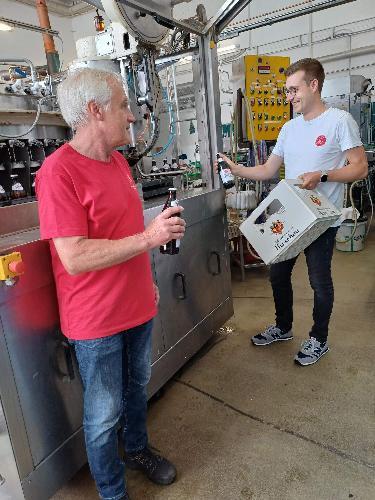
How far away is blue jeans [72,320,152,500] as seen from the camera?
41.6 inches

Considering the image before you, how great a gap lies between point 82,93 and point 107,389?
2.69ft

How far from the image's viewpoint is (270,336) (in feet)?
7.22

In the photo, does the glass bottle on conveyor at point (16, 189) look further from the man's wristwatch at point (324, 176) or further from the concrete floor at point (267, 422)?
the man's wristwatch at point (324, 176)

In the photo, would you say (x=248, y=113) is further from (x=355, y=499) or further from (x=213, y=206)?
(x=355, y=499)

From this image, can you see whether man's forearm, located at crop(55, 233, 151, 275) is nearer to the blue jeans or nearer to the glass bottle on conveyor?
the blue jeans

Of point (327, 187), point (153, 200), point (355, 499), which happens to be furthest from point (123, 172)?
point (355, 499)

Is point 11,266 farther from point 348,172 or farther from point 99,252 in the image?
point 348,172

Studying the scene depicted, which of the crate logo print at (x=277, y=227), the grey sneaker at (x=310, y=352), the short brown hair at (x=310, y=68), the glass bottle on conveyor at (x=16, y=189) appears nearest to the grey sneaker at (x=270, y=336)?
the grey sneaker at (x=310, y=352)

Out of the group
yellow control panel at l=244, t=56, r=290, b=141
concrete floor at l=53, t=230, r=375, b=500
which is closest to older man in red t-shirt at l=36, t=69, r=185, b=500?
concrete floor at l=53, t=230, r=375, b=500

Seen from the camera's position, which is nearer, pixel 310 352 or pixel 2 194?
A: pixel 2 194

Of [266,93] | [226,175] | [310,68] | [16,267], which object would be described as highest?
[266,93]

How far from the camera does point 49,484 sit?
120 centimetres

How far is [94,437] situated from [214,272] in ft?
3.92

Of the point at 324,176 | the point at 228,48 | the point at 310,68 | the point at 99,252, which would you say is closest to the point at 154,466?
the point at 99,252
